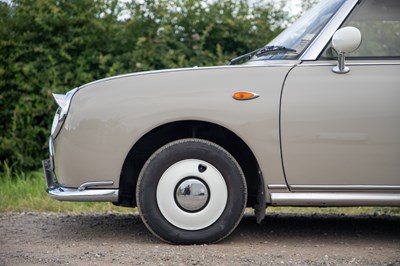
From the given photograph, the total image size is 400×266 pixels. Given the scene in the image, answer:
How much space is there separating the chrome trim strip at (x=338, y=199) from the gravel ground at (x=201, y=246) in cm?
30

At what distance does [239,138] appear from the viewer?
194 inches

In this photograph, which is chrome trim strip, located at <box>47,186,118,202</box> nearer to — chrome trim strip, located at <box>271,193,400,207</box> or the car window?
chrome trim strip, located at <box>271,193,400,207</box>

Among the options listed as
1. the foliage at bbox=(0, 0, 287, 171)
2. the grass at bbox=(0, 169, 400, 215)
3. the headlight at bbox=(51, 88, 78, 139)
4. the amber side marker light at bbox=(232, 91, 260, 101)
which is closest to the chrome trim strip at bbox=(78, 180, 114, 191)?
the headlight at bbox=(51, 88, 78, 139)

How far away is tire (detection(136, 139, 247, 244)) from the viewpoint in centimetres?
480

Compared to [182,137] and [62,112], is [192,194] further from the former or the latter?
[62,112]

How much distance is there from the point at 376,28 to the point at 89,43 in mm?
4462

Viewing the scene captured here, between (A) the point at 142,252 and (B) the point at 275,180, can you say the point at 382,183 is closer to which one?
(B) the point at 275,180

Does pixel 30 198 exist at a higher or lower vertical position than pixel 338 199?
→ lower

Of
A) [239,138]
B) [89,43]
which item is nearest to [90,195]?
[239,138]

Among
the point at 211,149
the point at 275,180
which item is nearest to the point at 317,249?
the point at 275,180

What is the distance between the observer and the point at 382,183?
479 centimetres

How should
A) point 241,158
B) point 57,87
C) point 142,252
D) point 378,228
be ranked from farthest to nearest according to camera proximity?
1. point 57,87
2. point 378,228
3. point 241,158
4. point 142,252

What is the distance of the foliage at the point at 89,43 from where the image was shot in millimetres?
8586

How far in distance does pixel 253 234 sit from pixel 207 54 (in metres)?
3.95
